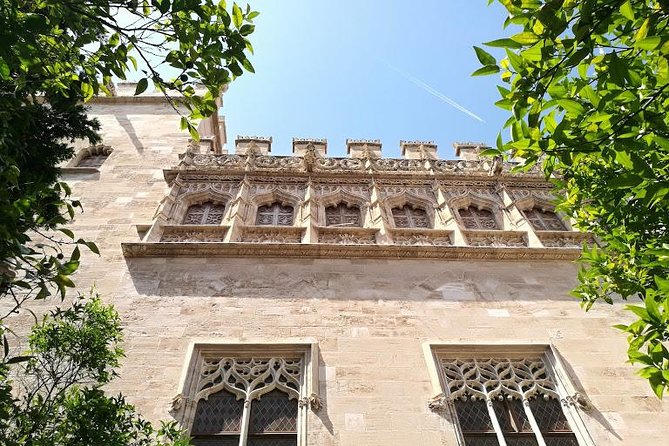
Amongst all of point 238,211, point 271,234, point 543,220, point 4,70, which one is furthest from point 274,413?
point 543,220

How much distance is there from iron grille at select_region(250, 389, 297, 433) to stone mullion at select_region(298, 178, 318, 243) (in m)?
3.47

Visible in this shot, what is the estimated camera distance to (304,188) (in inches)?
452

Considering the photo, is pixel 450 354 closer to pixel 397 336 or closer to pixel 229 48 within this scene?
pixel 397 336

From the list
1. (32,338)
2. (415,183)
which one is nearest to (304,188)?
(415,183)

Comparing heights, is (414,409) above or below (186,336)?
below

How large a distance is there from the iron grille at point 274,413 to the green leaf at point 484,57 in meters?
5.13

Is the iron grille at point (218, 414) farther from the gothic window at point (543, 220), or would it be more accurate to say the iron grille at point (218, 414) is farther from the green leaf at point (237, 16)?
the gothic window at point (543, 220)

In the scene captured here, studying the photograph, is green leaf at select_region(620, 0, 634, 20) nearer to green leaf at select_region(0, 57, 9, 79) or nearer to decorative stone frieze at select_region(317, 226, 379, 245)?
green leaf at select_region(0, 57, 9, 79)

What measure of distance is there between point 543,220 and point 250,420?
8.16m

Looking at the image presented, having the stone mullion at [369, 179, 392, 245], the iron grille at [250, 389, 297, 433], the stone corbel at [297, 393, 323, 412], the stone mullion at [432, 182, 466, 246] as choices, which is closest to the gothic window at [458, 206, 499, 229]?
the stone mullion at [432, 182, 466, 246]

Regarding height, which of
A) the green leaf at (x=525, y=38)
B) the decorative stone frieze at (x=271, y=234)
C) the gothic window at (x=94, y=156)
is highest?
the gothic window at (x=94, y=156)

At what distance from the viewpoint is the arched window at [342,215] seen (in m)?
10.6

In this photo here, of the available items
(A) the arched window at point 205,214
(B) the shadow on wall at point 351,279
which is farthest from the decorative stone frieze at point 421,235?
(A) the arched window at point 205,214

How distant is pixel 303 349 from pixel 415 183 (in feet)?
20.1
